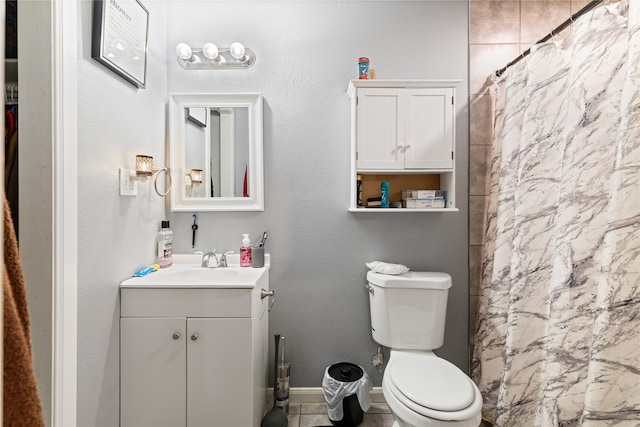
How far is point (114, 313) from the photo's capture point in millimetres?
1433

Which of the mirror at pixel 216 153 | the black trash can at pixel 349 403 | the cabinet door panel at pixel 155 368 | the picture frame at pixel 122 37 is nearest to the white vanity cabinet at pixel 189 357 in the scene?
the cabinet door panel at pixel 155 368

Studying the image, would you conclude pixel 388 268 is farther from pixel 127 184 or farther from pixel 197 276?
pixel 127 184

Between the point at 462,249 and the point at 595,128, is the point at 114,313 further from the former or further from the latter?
the point at 595,128

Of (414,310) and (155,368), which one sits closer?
(155,368)

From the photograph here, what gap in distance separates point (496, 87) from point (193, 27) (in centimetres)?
176

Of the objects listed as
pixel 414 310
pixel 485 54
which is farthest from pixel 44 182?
pixel 485 54

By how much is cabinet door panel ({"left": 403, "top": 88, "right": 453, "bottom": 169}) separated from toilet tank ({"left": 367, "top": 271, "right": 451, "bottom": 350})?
622 mm

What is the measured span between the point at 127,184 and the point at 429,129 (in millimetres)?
1522

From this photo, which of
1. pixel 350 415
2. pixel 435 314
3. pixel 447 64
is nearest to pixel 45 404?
pixel 350 415

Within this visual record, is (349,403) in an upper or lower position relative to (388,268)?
lower

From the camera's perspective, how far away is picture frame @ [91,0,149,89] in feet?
4.31

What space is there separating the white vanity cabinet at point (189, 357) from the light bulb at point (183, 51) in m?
1.25

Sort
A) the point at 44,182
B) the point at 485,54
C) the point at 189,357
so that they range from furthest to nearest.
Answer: the point at 485,54 → the point at 189,357 → the point at 44,182

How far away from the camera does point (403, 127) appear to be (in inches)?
70.1
